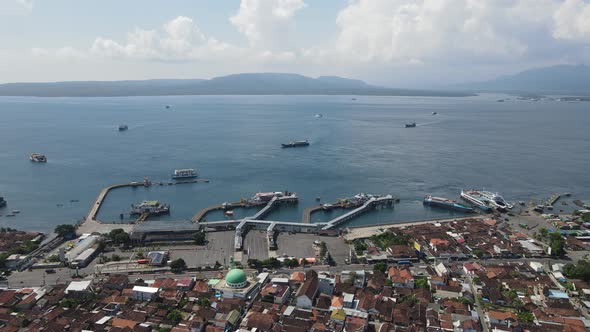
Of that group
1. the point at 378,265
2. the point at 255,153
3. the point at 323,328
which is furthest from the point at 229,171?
the point at 323,328

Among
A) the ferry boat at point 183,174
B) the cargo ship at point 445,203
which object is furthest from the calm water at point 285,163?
the ferry boat at point 183,174

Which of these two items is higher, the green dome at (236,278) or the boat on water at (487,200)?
the green dome at (236,278)

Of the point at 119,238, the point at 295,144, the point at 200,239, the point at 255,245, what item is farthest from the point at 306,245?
the point at 295,144

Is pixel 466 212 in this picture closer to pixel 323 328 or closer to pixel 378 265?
pixel 378 265

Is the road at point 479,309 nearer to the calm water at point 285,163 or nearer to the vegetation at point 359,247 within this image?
the vegetation at point 359,247

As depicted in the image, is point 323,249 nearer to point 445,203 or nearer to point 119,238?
point 119,238

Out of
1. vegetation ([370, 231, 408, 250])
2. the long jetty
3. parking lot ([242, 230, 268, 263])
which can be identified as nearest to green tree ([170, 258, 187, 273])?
parking lot ([242, 230, 268, 263])
